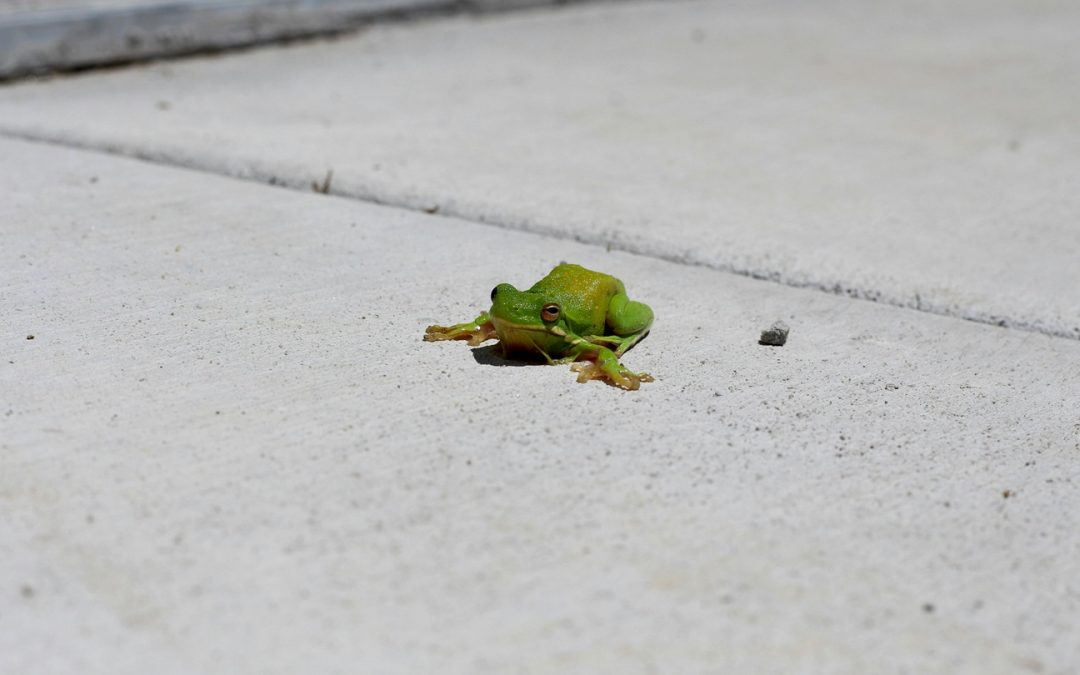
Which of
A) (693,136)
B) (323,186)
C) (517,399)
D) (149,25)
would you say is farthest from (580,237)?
(149,25)

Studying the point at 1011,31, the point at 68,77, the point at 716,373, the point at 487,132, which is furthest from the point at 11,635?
the point at 1011,31

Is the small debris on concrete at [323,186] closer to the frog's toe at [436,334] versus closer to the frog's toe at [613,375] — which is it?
the frog's toe at [436,334]

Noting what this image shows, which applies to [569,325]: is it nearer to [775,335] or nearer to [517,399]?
[517,399]

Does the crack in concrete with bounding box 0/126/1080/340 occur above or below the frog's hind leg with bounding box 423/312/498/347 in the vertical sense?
above

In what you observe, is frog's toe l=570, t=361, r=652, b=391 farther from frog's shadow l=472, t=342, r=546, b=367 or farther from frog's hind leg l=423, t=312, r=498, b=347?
frog's hind leg l=423, t=312, r=498, b=347

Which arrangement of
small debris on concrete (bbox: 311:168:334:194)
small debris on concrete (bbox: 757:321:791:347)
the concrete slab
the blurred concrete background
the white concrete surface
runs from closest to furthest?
1. the concrete slab
2. small debris on concrete (bbox: 757:321:791:347)
3. the white concrete surface
4. small debris on concrete (bbox: 311:168:334:194)
5. the blurred concrete background

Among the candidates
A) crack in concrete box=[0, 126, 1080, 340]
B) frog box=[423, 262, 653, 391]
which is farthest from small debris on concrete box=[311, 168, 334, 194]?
frog box=[423, 262, 653, 391]

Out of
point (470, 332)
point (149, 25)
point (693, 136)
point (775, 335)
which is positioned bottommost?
point (470, 332)
